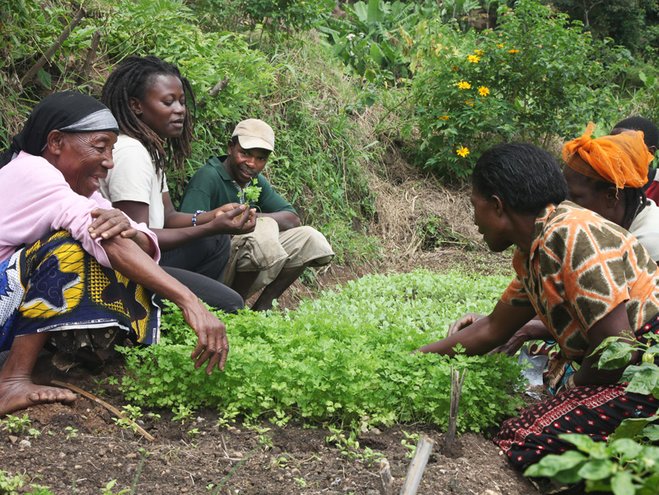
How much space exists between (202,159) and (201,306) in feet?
11.0

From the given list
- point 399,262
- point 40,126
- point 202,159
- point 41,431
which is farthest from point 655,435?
point 399,262

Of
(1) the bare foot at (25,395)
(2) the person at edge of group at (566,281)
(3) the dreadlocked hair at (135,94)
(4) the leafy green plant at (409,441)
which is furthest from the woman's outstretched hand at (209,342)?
(3) the dreadlocked hair at (135,94)

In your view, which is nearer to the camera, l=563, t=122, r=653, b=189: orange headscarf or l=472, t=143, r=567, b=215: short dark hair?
l=472, t=143, r=567, b=215: short dark hair

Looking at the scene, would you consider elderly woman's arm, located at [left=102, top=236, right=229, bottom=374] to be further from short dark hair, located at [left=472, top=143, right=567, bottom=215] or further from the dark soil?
short dark hair, located at [left=472, top=143, right=567, bottom=215]

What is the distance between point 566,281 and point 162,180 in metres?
2.93

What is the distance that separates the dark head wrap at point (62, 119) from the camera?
162 inches

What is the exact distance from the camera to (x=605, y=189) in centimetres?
423

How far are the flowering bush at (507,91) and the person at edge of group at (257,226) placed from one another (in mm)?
4524

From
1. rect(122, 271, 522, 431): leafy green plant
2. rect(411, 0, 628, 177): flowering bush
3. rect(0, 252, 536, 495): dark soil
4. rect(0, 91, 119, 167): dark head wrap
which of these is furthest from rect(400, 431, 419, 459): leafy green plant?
rect(411, 0, 628, 177): flowering bush

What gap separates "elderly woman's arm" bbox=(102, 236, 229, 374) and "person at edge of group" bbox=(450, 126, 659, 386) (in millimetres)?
1463

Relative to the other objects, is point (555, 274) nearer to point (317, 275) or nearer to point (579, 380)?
point (579, 380)

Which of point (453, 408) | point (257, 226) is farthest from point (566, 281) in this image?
point (257, 226)

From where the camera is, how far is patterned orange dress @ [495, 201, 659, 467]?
3363 mm

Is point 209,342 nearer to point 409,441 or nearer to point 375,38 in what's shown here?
point 409,441
